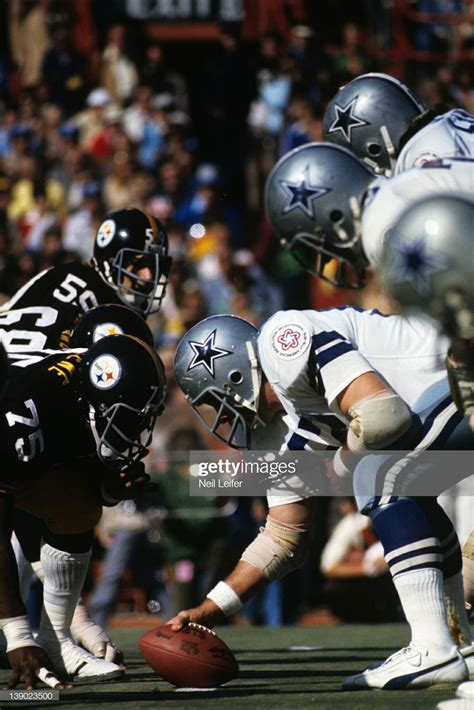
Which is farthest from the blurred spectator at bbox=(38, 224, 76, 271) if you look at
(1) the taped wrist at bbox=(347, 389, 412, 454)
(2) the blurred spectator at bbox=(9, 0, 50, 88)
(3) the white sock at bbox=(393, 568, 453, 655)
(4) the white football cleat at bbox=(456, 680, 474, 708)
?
(4) the white football cleat at bbox=(456, 680, 474, 708)

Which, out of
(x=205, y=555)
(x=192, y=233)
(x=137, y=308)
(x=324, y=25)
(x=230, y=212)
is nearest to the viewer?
(x=137, y=308)

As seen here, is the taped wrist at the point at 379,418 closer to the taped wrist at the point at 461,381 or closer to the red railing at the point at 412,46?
the taped wrist at the point at 461,381

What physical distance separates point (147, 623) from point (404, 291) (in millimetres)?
5818

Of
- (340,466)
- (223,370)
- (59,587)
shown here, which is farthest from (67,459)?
(340,466)

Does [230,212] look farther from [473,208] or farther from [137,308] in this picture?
[473,208]

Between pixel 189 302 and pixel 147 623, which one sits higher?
pixel 189 302

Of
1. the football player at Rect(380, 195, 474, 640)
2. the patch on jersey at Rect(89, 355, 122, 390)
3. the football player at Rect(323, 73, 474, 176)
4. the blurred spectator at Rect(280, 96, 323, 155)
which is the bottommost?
the patch on jersey at Rect(89, 355, 122, 390)

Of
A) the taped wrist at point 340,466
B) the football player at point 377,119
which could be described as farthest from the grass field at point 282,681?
the football player at point 377,119

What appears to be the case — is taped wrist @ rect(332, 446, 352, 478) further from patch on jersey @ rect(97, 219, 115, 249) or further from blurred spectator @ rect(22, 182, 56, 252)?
blurred spectator @ rect(22, 182, 56, 252)

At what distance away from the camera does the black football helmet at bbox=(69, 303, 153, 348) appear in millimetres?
5051

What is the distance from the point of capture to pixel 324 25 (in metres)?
12.6

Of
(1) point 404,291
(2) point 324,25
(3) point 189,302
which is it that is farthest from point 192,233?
(1) point 404,291

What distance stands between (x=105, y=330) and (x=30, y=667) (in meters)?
1.30

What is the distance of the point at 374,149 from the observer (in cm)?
541
